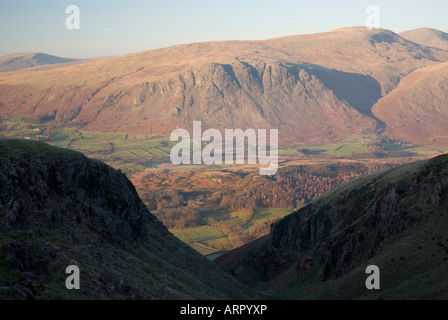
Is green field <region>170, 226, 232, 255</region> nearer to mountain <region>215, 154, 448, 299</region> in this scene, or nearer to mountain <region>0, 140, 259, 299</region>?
mountain <region>215, 154, 448, 299</region>

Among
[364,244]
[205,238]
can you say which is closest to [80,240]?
[364,244]

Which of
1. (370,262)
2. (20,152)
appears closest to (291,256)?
(370,262)

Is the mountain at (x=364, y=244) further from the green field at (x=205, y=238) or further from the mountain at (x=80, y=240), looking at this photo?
the green field at (x=205, y=238)

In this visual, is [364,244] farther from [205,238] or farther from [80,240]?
[205,238]

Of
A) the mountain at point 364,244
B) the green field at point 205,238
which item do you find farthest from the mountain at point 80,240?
the green field at point 205,238
